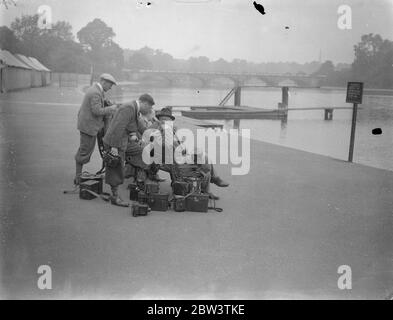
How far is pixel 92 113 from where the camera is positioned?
23.1 ft

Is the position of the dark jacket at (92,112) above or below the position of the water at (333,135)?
above

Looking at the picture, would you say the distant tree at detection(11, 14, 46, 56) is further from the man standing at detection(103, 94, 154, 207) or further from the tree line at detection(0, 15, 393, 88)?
the man standing at detection(103, 94, 154, 207)

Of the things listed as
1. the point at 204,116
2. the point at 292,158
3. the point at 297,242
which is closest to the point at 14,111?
the point at 292,158

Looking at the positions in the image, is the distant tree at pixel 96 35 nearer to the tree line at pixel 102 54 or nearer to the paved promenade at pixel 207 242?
the tree line at pixel 102 54

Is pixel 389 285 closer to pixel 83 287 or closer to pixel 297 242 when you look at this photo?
pixel 297 242

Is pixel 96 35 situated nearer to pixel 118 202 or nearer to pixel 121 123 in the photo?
pixel 121 123

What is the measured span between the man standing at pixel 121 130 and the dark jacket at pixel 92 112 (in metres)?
0.54

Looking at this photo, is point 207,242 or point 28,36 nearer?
point 207,242

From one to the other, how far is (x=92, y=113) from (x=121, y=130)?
0.83 metres

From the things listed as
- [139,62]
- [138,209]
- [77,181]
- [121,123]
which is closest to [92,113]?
[121,123]

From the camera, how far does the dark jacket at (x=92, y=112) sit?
6.92 metres

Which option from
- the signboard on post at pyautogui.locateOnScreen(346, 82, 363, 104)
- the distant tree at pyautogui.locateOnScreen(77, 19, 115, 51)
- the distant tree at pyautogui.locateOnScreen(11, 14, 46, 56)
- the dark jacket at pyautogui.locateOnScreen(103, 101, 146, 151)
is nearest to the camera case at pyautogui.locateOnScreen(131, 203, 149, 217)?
the dark jacket at pyautogui.locateOnScreen(103, 101, 146, 151)

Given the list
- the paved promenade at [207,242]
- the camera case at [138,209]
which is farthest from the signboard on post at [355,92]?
the camera case at [138,209]

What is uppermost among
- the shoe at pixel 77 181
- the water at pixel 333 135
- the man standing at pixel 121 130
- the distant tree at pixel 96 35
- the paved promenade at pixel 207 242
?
the distant tree at pixel 96 35
